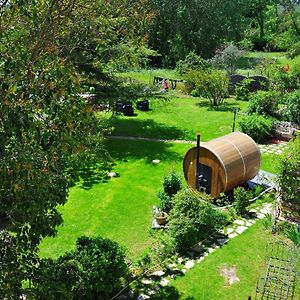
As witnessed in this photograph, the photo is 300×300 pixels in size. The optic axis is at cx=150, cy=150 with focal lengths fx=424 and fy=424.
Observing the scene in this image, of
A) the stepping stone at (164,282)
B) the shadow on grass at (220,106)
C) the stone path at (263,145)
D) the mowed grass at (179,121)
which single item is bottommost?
the stepping stone at (164,282)

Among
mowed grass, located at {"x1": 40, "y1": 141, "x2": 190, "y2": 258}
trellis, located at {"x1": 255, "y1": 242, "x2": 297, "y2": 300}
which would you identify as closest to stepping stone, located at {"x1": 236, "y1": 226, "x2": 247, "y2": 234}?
trellis, located at {"x1": 255, "y1": 242, "x2": 297, "y2": 300}

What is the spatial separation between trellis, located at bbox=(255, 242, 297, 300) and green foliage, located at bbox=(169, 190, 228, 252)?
198cm

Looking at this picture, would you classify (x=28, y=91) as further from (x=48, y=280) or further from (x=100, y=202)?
(x=100, y=202)

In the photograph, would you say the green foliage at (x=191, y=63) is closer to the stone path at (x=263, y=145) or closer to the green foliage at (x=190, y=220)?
the stone path at (x=263, y=145)

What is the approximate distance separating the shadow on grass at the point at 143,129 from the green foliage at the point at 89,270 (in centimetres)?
1419

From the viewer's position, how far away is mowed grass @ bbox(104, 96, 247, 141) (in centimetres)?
2473

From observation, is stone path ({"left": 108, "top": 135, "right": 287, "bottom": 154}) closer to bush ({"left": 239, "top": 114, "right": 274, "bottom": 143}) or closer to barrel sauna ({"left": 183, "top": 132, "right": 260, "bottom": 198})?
bush ({"left": 239, "top": 114, "right": 274, "bottom": 143})

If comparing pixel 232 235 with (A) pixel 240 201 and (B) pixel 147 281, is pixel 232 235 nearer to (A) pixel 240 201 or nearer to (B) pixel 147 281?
(A) pixel 240 201

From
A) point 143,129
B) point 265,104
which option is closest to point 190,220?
point 143,129

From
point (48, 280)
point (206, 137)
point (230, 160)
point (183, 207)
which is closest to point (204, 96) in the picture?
point (206, 137)

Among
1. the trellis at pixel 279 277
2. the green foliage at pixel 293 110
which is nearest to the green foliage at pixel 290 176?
the trellis at pixel 279 277

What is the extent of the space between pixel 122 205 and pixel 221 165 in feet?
13.3

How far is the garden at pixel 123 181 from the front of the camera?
743cm

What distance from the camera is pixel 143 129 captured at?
84.2 feet
